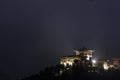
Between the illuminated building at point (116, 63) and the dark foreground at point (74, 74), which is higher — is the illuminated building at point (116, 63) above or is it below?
above

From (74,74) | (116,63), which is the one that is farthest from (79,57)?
(74,74)

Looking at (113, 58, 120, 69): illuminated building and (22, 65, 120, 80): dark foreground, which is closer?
(22, 65, 120, 80): dark foreground

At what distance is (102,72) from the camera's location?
41219 mm

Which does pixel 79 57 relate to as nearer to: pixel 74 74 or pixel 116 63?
pixel 116 63

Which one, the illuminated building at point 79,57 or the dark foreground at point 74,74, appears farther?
the illuminated building at point 79,57

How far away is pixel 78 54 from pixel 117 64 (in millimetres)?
5633

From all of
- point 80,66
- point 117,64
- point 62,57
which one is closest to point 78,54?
point 62,57

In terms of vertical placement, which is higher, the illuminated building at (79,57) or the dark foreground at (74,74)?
the illuminated building at (79,57)

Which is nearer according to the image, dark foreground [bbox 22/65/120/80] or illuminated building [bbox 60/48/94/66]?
dark foreground [bbox 22/65/120/80]

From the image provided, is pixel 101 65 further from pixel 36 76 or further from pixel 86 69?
pixel 36 76

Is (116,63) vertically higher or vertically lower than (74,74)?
higher

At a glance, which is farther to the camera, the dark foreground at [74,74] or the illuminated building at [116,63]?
the illuminated building at [116,63]

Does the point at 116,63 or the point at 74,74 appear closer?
the point at 74,74

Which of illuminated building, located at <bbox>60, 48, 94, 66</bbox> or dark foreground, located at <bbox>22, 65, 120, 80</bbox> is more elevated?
illuminated building, located at <bbox>60, 48, 94, 66</bbox>
